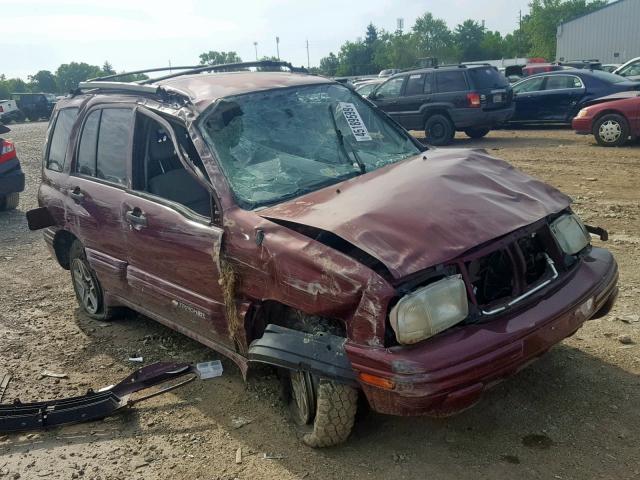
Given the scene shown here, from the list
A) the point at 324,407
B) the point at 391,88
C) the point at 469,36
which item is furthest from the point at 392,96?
the point at 469,36

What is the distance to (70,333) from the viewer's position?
5.05 m

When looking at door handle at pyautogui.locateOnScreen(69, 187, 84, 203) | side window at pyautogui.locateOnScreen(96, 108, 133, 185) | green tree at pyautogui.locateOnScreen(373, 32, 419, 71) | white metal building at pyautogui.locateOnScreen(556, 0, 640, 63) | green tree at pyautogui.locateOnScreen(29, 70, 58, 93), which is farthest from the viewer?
green tree at pyautogui.locateOnScreen(373, 32, 419, 71)

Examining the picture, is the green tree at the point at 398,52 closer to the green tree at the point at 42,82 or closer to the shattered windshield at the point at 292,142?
the green tree at the point at 42,82

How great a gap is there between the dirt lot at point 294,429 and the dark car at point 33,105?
37.8 meters

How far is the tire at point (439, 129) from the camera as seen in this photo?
13.6 metres

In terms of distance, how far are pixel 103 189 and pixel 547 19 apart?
269 feet

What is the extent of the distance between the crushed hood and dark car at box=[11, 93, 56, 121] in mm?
39272

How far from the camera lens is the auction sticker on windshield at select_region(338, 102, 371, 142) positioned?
13.5 feet

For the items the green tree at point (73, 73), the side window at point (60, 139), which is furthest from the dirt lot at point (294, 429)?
the green tree at point (73, 73)

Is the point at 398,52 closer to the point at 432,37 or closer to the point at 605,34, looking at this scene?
the point at 432,37

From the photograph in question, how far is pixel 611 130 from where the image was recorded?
11.3 m

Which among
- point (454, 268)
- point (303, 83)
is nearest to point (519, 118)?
point (303, 83)

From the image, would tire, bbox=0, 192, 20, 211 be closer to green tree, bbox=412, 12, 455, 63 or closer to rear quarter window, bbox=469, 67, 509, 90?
rear quarter window, bbox=469, 67, 509, 90

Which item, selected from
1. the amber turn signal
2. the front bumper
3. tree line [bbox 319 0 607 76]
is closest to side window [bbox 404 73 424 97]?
the front bumper
